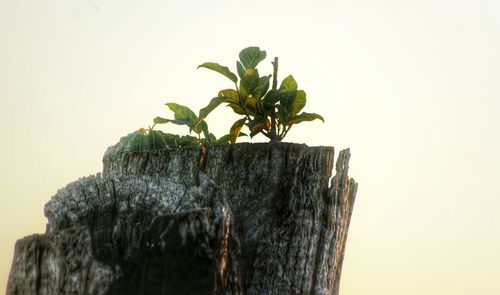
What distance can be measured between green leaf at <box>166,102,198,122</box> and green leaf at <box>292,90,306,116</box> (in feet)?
1.87

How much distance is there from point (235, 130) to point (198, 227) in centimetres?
125

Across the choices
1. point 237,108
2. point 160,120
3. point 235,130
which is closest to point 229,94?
point 237,108

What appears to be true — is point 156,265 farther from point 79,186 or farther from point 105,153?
point 105,153

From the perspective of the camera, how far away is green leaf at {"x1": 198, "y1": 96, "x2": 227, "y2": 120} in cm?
337

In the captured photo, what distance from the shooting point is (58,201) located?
275 centimetres

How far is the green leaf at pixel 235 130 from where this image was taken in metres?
3.45

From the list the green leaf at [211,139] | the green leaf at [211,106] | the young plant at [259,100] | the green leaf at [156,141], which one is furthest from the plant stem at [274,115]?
the green leaf at [156,141]

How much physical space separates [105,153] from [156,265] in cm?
133

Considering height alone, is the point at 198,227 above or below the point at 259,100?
below

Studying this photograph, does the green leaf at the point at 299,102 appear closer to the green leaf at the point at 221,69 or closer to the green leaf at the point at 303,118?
the green leaf at the point at 303,118

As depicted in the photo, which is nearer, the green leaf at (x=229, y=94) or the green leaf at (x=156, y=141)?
the green leaf at (x=229, y=94)

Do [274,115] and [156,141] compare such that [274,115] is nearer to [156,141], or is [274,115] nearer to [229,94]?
[229,94]

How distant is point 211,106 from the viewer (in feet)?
11.1

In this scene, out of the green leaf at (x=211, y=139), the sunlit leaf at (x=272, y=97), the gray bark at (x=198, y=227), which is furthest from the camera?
the green leaf at (x=211, y=139)
